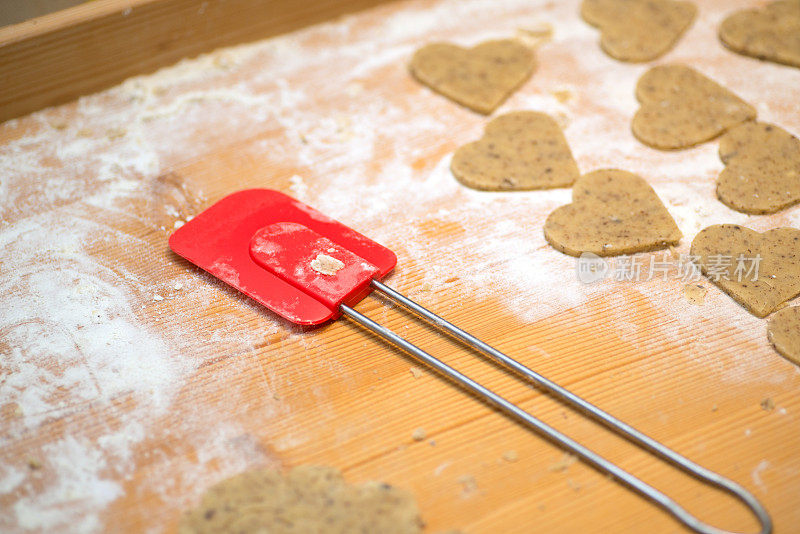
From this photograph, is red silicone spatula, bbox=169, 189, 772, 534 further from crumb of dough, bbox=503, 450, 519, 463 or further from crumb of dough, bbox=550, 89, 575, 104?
crumb of dough, bbox=550, 89, 575, 104

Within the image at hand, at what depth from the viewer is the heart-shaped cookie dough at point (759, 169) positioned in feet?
3.80

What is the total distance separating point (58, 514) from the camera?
0.82 meters

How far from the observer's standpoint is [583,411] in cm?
92

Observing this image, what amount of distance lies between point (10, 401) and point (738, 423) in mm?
956

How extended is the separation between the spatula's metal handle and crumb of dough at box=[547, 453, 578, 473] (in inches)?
0.4

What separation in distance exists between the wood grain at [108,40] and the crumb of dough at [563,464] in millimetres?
1098

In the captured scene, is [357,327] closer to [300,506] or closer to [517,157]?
[300,506]

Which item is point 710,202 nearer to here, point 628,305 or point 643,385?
point 628,305

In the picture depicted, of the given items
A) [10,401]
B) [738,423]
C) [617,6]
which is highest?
[617,6]

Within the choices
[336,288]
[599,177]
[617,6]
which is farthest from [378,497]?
[617,6]

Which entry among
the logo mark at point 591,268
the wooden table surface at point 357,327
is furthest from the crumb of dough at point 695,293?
the logo mark at point 591,268

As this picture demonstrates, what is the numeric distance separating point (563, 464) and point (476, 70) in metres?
0.86

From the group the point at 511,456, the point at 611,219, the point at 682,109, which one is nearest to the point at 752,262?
the point at 611,219

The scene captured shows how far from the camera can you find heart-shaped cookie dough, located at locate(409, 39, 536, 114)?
1.38 m
